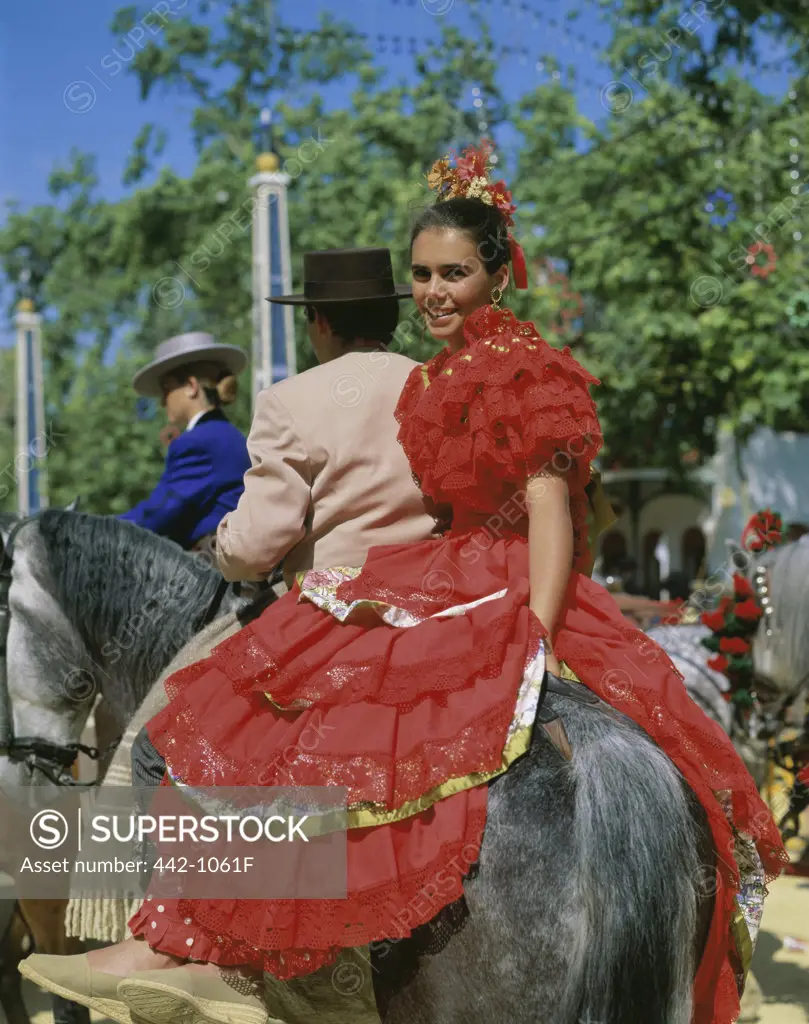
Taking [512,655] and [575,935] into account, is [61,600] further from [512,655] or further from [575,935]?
[575,935]

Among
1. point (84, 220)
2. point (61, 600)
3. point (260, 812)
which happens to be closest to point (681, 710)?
point (260, 812)

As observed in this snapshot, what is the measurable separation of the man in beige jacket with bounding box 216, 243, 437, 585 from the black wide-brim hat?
15.1 inches

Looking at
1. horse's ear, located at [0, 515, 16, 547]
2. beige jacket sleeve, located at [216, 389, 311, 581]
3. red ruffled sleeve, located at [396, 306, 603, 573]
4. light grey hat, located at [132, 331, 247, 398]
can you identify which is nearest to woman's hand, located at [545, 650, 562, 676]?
Result: red ruffled sleeve, located at [396, 306, 603, 573]

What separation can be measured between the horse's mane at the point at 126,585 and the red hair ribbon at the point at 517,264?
1382 mm

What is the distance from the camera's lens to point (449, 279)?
9.74 feet

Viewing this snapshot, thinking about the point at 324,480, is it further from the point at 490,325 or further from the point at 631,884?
the point at 631,884

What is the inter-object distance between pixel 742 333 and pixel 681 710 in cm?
1022

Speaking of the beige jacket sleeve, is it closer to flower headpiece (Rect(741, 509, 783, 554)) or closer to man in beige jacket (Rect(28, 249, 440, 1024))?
man in beige jacket (Rect(28, 249, 440, 1024))

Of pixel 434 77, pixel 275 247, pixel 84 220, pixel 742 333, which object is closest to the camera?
pixel 275 247

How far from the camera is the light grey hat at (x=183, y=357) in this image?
5.36 m

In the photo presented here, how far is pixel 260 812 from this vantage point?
2.79 meters

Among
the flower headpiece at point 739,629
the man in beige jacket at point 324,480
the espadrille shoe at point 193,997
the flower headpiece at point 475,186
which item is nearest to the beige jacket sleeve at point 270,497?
the man in beige jacket at point 324,480

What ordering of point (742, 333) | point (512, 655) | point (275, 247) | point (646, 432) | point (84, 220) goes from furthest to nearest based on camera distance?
point (84, 220), point (646, 432), point (742, 333), point (275, 247), point (512, 655)

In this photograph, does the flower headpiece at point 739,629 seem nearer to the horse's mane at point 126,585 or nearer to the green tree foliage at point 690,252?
the horse's mane at point 126,585
